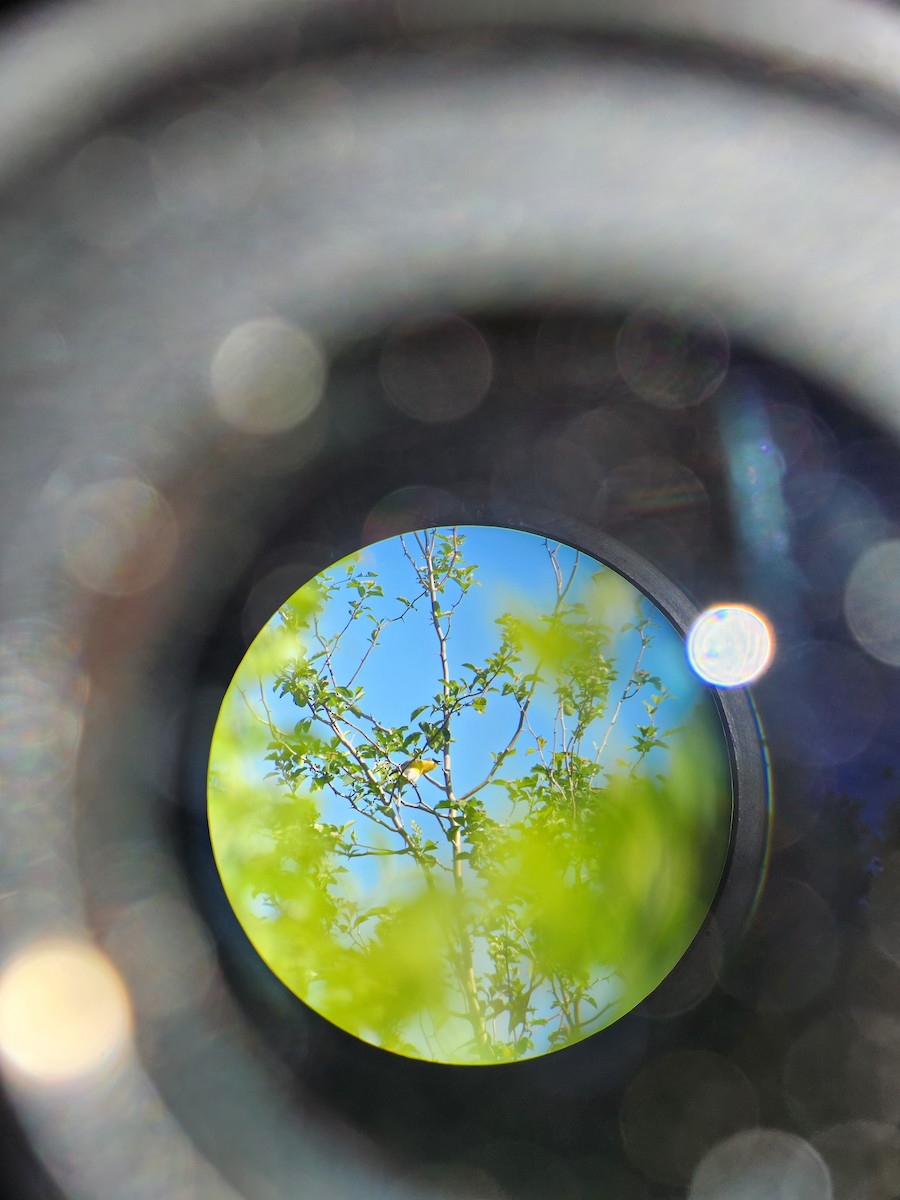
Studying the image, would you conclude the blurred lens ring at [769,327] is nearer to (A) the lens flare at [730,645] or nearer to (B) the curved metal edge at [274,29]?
(B) the curved metal edge at [274,29]

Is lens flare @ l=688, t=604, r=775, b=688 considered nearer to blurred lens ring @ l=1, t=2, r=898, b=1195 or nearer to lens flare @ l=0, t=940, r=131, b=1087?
blurred lens ring @ l=1, t=2, r=898, b=1195

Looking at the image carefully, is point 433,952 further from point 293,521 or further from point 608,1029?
point 293,521

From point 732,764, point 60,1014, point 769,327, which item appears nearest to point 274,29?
point 769,327

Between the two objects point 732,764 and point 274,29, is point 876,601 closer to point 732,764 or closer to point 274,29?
point 732,764

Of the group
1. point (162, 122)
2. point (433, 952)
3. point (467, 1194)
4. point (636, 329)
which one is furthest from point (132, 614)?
point (433, 952)

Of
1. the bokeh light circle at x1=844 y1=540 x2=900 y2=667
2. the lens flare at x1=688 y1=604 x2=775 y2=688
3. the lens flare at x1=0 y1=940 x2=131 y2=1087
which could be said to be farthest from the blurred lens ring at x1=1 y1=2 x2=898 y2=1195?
the lens flare at x1=688 y1=604 x2=775 y2=688
